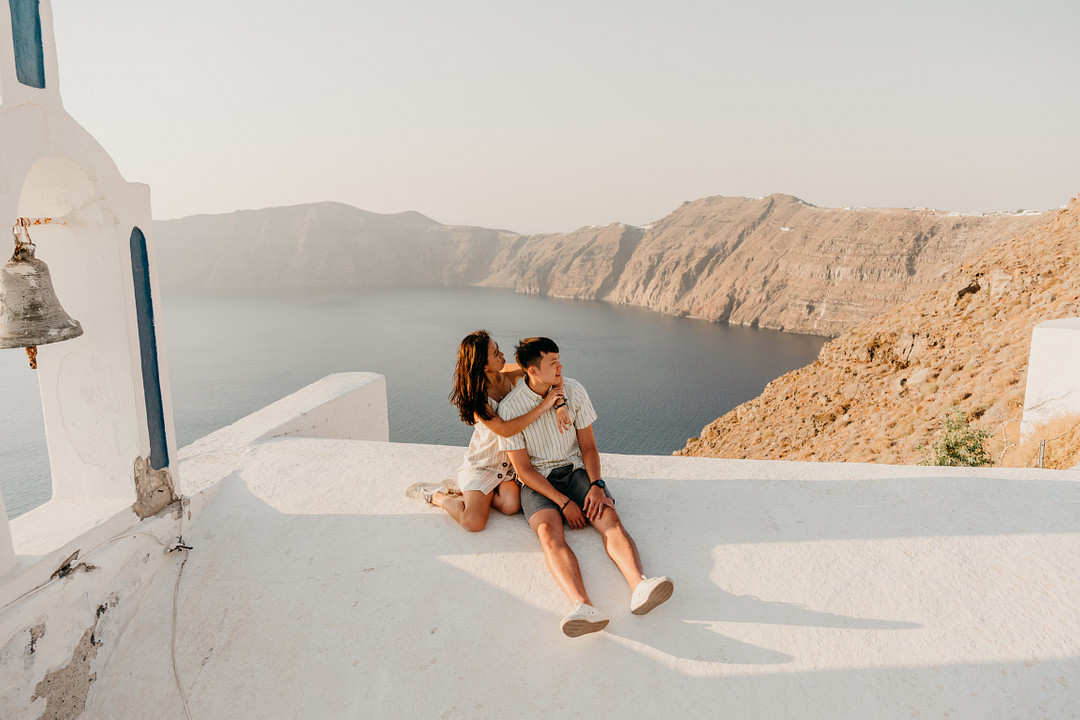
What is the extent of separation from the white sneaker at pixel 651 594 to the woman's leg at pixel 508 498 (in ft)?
3.04

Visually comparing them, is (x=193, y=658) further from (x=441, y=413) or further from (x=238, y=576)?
(x=441, y=413)

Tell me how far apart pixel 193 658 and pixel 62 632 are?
537mm

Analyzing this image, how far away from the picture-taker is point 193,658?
2812 millimetres

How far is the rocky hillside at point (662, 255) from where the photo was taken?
55.9 m

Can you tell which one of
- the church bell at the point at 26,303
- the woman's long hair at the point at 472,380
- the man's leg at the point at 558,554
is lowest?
the man's leg at the point at 558,554

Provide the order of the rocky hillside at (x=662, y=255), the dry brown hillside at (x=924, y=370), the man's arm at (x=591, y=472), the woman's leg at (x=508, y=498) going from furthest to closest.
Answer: the rocky hillside at (x=662, y=255), the dry brown hillside at (x=924, y=370), the woman's leg at (x=508, y=498), the man's arm at (x=591, y=472)

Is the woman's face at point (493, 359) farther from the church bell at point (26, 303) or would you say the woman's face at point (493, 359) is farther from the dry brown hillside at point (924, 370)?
the dry brown hillside at point (924, 370)

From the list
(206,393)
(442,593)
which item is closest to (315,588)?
(442,593)

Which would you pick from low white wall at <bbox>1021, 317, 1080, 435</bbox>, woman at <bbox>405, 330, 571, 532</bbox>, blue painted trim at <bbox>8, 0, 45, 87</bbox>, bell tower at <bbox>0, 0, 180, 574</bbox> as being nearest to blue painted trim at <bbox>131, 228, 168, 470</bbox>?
bell tower at <bbox>0, 0, 180, 574</bbox>

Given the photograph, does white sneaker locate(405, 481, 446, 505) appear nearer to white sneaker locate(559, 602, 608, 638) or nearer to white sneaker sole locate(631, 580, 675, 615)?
white sneaker locate(559, 602, 608, 638)

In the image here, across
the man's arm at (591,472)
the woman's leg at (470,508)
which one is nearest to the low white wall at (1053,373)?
the man's arm at (591,472)

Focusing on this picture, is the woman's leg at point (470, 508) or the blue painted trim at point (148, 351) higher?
the blue painted trim at point (148, 351)

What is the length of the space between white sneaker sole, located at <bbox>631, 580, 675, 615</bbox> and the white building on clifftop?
12cm

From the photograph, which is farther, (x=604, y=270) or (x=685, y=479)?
(x=604, y=270)
